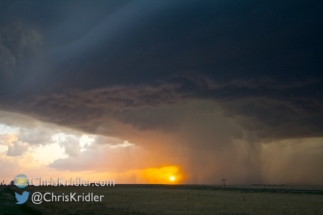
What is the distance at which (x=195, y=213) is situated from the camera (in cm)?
4212

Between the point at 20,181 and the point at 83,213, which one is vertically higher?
the point at 20,181

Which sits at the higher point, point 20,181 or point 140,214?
point 20,181

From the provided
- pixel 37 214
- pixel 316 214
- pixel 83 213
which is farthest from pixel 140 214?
pixel 316 214

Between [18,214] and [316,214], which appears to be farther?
[316,214]

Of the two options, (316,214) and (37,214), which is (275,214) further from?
(37,214)

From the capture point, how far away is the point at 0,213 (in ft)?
126

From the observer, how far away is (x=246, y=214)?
41.0 metres

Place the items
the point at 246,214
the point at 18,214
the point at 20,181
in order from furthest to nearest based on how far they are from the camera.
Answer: the point at 20,181 → the point at 246,214 → the point at 18,214

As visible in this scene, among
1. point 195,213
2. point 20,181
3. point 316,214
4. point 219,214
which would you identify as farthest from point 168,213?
point 20,181

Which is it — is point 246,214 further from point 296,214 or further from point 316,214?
point 316,214

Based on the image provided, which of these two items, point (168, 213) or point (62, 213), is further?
point (168, 213)

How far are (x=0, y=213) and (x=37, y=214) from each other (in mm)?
4196

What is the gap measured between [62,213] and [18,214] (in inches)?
201

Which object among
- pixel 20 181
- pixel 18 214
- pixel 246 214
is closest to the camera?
pixel 18 214
